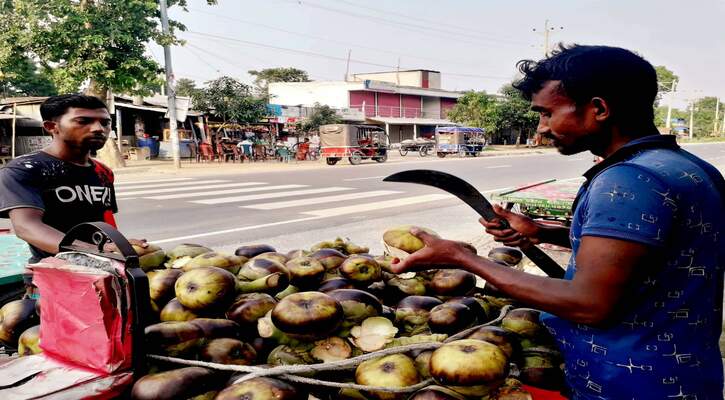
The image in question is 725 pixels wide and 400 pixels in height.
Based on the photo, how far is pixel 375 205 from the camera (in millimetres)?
10539

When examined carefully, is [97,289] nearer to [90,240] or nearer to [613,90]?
[90,240]

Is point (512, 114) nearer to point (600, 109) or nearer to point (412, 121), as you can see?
point (412, 121)

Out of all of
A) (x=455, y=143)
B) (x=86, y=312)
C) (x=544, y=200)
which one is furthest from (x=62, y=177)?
(x=455, y=143)

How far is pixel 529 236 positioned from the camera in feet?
6.08

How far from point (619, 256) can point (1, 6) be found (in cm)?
1935

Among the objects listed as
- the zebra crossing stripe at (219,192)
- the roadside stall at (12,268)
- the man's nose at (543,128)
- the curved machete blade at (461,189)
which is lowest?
the zebra crossing stripe at (219,192)

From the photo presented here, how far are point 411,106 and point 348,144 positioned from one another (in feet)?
90.8

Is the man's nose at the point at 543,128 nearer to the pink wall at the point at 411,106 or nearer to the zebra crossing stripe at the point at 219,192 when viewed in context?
the zebra crossing stripe at the point at 219,192

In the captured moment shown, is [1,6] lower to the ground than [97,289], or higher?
higher

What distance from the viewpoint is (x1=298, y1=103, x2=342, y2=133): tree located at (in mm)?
32125

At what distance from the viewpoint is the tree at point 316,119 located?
32125 millimetres

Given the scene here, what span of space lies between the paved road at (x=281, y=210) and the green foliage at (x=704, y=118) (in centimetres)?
9803

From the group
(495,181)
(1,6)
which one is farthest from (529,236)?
(1,6)

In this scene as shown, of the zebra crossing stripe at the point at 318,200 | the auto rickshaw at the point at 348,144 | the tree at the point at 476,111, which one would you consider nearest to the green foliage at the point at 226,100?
the auto rickshaw at the point at 348,144
